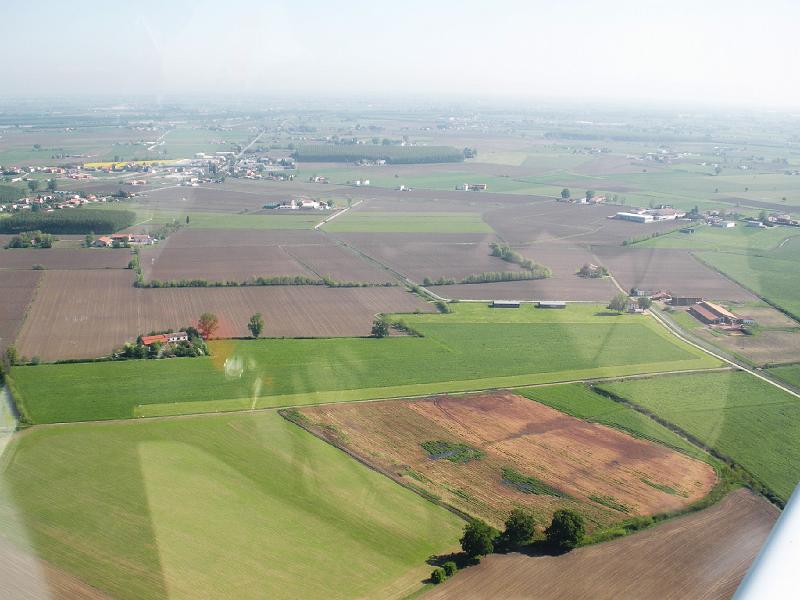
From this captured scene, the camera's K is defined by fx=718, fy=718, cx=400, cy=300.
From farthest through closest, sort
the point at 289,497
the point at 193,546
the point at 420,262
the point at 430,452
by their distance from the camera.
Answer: the point at 420,262, the point at 430,452, the point at 289,497, the point at 193,546

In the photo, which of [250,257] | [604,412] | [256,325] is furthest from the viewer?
[250,257]

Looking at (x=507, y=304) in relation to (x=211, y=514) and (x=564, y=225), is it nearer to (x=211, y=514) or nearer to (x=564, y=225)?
(x=211, y=514)

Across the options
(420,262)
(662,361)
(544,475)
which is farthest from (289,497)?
(420,262)

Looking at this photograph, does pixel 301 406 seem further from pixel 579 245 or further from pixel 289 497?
pixel 579 245

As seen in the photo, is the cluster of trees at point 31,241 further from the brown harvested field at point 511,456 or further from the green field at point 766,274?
the green field at point 766,274

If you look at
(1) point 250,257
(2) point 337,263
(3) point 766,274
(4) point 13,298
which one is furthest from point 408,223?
(4) point 13,298

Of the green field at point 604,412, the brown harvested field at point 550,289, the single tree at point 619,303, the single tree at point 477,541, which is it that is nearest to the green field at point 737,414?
the green field at point 604,412
